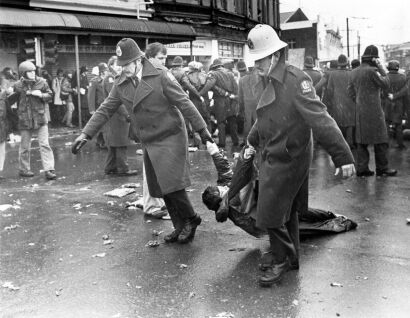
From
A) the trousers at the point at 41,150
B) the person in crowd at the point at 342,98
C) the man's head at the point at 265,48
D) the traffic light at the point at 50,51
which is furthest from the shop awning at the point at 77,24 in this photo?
the man's head at the point at 265,48

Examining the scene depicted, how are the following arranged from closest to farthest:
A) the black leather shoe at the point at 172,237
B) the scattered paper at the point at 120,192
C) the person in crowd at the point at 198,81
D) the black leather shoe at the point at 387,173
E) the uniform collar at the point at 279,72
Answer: the uniform collar at the point at 279,72 → the black leather shoe at the point at 172,237 → the scattered paper at the point at 120,192 → the black leather shoe at the point at 387,173 → the person in crowd at the point at 198,81

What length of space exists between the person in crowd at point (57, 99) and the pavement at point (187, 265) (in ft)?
35.2

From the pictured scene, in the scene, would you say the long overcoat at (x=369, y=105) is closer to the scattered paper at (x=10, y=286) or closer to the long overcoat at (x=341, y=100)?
the long overcoat at (x=341, y=100)

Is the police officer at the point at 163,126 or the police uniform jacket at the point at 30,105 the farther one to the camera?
the police uniform jacket at the point at 30,105

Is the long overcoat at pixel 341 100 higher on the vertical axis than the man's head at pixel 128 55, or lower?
lower

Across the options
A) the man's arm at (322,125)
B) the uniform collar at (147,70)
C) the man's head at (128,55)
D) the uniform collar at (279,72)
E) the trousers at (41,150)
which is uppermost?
the man's head at (128,55)

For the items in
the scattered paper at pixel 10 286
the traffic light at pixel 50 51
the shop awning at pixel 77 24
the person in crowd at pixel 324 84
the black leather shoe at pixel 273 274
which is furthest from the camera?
the traffic light at pixel 50 51

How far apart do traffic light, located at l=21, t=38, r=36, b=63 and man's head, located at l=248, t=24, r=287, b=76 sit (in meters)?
15.4

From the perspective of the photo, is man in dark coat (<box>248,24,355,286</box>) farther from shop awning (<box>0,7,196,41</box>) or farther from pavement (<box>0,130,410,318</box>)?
shop awning (<box>0,7,196,41</box>)

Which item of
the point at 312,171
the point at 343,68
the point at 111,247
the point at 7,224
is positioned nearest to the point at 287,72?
the point at 111,247

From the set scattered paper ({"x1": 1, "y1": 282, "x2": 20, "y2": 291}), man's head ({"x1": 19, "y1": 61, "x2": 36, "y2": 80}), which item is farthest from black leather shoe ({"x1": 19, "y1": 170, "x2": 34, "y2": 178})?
scattered paper ({"x1": 1, "y1": 282, "x2": 20, "y2": 291})

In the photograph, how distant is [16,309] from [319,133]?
2680 mm

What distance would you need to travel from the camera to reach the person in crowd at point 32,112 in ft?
33.9

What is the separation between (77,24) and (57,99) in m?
2.45
